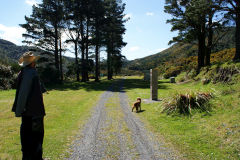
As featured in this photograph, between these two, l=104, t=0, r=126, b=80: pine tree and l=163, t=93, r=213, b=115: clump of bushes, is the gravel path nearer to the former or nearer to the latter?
l=163, t=93, r=213, b=115: clump of bushes

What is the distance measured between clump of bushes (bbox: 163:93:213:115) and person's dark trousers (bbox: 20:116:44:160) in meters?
6.07

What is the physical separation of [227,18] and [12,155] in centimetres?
1879

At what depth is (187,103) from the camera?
8.16 m

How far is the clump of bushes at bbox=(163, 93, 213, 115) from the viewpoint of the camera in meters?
7.94

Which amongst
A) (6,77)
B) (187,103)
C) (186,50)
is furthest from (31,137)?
(186,50)

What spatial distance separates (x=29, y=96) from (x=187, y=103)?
22.4ft

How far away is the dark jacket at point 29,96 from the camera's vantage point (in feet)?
11.9

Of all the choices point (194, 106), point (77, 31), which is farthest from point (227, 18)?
point (77, 31)

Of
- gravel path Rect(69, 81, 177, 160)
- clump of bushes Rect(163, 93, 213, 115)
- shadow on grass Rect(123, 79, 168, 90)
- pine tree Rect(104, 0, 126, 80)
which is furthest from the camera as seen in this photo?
pine tree Rect(104, 0, 126, 80)

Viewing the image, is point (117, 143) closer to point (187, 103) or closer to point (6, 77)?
point (187, 103)

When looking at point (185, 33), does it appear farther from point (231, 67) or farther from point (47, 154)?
point (47, 154)

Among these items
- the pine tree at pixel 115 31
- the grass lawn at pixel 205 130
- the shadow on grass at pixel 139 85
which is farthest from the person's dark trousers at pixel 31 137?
the pine tree at pixel 115 31

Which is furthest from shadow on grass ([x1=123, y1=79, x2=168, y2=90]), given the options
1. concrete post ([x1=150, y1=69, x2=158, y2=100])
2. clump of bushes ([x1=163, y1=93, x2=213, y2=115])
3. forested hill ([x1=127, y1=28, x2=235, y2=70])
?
clump of bushes ([x1=163, y1=93, x2=213, y2=115])

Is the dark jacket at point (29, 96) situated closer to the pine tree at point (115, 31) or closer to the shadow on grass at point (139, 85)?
the shadow on grass at point (139, 85)
